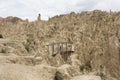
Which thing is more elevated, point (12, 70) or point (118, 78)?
point (12, 70)

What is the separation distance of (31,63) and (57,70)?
877 mm

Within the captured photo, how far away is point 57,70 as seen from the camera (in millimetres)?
11500

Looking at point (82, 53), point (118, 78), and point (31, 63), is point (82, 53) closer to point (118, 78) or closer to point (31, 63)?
point (118, 78)

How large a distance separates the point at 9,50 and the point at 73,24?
33698 mm

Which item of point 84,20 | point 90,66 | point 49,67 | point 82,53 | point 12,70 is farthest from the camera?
point 84,20

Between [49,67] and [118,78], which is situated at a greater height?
[49,67]

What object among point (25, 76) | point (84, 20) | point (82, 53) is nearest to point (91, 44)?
point (82, 53)

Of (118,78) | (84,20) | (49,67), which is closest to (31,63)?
(49,67)

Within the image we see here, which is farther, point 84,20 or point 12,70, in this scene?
point 84,20

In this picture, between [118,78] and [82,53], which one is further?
[82,53]

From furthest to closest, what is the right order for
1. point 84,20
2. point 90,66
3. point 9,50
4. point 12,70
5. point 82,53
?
point 84,20
point 82,53
point 90,66
point 9,50
point 12,70

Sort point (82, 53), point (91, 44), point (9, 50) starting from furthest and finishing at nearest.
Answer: point (91, 44) → point (82, 53) → point (9, 50)

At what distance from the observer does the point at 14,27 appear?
46.5 meters

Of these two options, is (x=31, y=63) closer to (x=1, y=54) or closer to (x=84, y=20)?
(x=1, y=54)
